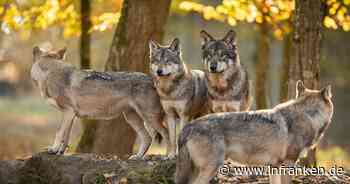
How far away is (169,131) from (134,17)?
3141 millimetres

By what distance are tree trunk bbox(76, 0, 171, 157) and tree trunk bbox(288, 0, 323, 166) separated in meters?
3.09

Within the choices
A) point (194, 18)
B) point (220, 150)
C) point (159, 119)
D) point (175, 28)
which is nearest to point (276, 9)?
point (159, 119)

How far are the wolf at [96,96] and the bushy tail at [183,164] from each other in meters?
2.13

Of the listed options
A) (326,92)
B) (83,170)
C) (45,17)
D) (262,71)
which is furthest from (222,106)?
(262,71)

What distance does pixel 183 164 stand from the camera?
27.6 ft

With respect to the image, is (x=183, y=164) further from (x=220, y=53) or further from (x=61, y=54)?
(x=61, y=54)

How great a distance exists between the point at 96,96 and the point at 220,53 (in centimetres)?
190

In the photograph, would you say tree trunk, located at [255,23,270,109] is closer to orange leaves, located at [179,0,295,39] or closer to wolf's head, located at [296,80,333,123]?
orange leaves, located at [179,0,295,39]

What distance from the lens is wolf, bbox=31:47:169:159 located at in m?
10.5

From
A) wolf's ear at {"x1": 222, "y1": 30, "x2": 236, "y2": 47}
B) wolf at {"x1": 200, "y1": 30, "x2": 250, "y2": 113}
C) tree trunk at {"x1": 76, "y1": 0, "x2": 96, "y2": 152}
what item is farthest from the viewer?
tree trunk at {"x1": 76, "y1": 0, "x2": 96, "y2": 152}

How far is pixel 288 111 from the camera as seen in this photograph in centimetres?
888

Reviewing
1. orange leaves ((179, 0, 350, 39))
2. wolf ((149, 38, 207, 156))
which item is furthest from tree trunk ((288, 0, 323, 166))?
wolf ((149, 38, 207, 156))

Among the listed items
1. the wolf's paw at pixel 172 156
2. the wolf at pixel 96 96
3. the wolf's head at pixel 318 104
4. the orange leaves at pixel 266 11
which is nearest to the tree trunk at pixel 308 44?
the orange leaves at pixel 266 11

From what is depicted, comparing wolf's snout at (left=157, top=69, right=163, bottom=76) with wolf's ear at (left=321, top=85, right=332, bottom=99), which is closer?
Result: wolf's ear at (left=321, top=85, right=332, bottom=99)
